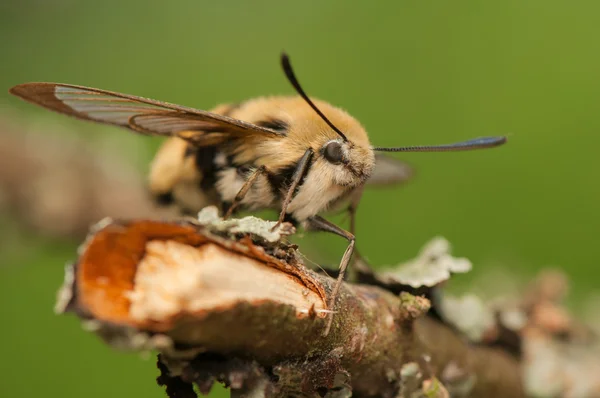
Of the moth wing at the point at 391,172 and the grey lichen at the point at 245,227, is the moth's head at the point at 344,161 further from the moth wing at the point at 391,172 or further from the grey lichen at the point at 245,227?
the moth wing at the point at 391,172

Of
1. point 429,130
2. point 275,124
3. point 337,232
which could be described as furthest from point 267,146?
point 429,130

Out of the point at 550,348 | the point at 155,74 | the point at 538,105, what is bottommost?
the point at 550,348

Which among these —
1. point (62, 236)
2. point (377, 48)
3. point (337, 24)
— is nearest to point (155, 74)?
point (337, 24)

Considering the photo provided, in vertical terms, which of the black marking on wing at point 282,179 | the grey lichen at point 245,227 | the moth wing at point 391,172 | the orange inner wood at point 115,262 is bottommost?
the orange inner wood at point 115,262

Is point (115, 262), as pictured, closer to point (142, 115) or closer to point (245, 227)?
point (245, 227)

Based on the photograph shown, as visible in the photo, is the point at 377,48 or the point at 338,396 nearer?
the point at 338,396

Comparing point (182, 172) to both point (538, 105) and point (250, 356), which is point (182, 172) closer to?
point (250, 356)

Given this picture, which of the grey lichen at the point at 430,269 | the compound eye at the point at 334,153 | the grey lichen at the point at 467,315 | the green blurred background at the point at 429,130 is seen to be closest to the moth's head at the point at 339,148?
the compound eye at the point at 334,153
